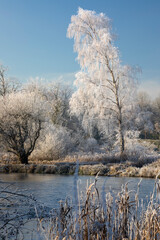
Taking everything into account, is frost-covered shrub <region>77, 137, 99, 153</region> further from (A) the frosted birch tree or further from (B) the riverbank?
(B) the riverbank

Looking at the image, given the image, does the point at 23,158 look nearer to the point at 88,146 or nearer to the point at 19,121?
the point at 19,121

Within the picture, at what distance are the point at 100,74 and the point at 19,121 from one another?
20.0ft

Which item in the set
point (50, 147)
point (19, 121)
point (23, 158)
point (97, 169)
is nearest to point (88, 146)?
point (50, 147)

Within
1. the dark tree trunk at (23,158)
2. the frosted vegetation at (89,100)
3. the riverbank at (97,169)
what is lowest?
the riverbank at (97,169)

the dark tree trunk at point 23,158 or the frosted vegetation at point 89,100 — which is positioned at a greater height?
the frosted vegetation at point 89,100

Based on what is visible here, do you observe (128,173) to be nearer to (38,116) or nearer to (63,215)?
(38,116)

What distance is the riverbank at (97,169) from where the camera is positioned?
1616 centimetres

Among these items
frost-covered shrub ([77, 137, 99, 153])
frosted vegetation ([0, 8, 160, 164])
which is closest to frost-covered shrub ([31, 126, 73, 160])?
frosted vegetation ([0, 8, 160, 164])

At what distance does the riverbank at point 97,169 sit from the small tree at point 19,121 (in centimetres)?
200

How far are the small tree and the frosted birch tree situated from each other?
2648 mm

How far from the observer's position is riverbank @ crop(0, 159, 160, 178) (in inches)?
636

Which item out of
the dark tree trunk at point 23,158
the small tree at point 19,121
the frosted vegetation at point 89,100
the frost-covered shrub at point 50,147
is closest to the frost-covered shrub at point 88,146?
the frost-covered shrub at point 50,147

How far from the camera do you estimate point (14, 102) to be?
837 inches

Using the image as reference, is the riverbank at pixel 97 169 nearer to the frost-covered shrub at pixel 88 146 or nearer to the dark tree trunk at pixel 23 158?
the dark tree trunk at pixel 23 158
